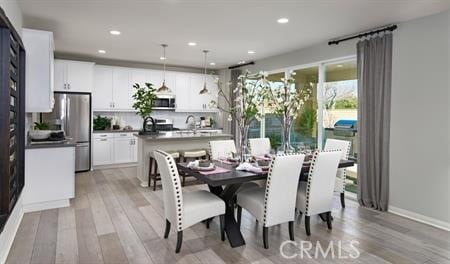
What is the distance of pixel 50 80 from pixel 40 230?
2010 millimetres

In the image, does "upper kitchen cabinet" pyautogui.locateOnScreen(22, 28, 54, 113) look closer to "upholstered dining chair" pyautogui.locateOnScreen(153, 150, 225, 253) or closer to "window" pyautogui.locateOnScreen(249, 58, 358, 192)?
"upholstered dining chair" pyautogui.locateOnScreen(153, 150, 225, 253)

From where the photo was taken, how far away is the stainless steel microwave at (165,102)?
747cm

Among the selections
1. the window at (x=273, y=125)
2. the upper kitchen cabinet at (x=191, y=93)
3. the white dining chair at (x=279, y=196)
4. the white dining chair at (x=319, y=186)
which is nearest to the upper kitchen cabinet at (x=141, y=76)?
the upper kitchen cabinet at (x=191, y=93)

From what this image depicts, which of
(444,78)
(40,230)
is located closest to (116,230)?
(40,230)

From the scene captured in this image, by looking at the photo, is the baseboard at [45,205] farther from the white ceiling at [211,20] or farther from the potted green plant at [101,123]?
the potted green plant at [101,123]

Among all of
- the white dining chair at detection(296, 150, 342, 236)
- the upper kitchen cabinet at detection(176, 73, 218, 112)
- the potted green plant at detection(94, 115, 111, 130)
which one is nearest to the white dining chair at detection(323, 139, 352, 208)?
the white dining chair at detection(296, 150, 342, 236)

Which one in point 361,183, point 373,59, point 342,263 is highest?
point 373,59

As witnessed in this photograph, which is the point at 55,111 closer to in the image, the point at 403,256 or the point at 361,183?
the point at 361,183

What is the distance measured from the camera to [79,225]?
3.43m

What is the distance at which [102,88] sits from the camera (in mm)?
6848

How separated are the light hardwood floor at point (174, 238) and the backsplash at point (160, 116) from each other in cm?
341

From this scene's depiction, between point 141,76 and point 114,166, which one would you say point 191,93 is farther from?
point 114,166

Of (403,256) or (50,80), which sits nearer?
(403,256)

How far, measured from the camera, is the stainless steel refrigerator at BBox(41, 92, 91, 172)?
602cm
